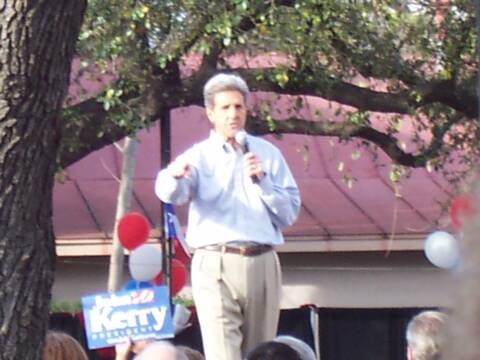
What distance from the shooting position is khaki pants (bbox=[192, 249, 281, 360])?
4.46m

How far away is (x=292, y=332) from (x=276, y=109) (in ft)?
6.37

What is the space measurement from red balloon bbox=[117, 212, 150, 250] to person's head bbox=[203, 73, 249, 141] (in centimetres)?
207

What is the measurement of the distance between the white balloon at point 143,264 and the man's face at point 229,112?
237cm

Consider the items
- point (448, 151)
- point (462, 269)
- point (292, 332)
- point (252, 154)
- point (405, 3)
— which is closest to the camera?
point (462, 269)

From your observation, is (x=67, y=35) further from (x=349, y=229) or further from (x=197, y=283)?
(x=349, y=229)

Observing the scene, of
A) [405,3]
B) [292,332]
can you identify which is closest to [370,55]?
[405,3]

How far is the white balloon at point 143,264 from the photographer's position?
22.3ft

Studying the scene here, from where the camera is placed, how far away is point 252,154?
4.35 meters

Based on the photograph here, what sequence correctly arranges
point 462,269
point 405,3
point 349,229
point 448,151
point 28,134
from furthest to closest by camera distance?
point 349,229 < point 448,151 < point 405,3 < point 28,134 < point 462,269

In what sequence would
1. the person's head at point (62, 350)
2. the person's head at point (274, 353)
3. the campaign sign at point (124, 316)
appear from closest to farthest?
the person's head at point (274, 353)
the person's head at point (62, 350)
the campaign sign at point (124, 316)

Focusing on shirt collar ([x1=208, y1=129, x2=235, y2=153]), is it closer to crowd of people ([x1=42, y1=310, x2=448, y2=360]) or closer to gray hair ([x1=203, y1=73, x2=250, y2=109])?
gray hair ([x1=203, y1=73, x2=250, y2=109])

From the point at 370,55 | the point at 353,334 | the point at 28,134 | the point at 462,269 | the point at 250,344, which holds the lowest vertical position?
the point at 353,334

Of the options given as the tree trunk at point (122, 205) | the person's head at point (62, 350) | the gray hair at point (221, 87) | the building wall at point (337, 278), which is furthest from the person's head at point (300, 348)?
the building wall at point (337, 278)

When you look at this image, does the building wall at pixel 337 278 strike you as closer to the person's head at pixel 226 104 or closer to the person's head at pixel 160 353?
the person's head at pixel 226 104
